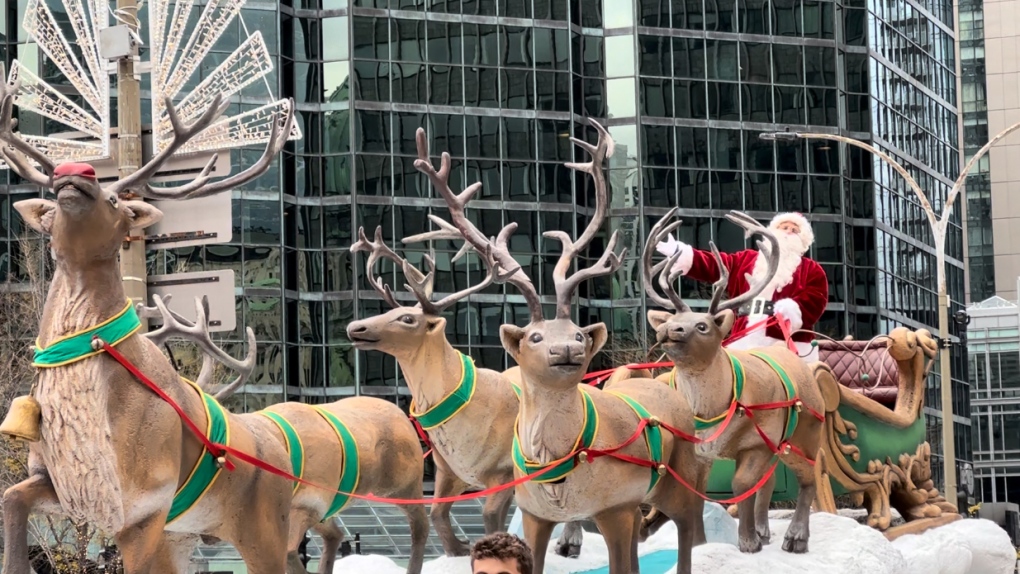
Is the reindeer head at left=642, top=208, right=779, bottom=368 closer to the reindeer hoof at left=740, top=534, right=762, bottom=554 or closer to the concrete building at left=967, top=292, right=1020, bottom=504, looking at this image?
the reindeer hoof at left=740, top=534, right=762, bottom=554

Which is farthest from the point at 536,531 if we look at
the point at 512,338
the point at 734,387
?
the point at 734,387

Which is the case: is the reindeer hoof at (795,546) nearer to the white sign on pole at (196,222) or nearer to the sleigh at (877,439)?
the sleigh at (877,439)

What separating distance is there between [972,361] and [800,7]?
29.6 meters

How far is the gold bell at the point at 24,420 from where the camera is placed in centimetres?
819

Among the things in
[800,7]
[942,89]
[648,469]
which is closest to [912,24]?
[942,89]

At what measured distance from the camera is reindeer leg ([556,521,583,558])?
12.4 metres

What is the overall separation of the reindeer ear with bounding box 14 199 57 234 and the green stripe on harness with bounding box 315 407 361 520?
256 cm

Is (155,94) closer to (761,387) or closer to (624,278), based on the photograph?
(761,387)

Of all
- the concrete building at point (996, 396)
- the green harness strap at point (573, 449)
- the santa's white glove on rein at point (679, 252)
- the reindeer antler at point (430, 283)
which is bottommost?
the concrete building at point (996, 396)

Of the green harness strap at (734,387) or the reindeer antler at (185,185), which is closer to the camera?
the reindeer antler at (185,185)

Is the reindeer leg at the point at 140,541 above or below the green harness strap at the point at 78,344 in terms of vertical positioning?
below

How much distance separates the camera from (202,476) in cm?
877

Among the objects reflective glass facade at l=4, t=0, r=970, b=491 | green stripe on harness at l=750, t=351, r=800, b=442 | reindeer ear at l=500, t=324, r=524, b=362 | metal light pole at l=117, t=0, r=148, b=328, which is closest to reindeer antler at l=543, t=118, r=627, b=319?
reindeer ear at l=500, t=324, r=524, b=362

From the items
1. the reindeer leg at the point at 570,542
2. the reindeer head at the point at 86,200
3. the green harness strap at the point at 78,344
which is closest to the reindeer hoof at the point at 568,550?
the reindeer leg at the point at 570,542
